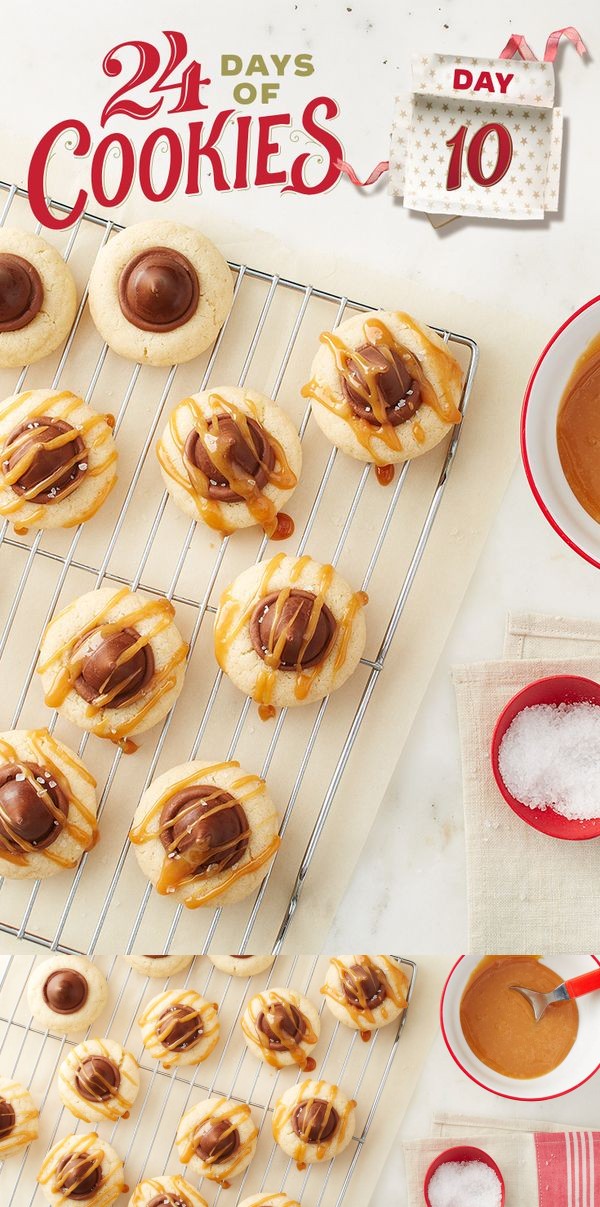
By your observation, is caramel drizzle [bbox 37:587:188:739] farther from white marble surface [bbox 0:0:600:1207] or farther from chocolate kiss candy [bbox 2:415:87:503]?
white marble surface [bbox 0:0:600:1207]

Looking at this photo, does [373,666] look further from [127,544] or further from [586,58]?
[586,58]

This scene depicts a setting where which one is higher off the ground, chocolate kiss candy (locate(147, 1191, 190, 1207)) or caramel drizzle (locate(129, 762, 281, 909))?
caramel drizzle (locate(129, 762, 281, 909))

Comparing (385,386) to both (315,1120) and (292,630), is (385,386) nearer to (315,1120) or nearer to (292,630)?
(292,630)

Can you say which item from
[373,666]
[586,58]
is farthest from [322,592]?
[586,58]

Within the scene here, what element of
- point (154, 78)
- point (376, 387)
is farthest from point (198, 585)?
point (154, 78)

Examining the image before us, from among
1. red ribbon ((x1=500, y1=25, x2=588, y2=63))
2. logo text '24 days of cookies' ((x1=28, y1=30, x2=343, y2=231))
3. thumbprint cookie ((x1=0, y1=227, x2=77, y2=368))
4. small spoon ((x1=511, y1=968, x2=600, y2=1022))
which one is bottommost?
small spoon ((x1=511, y1=968, x2=600, y2=1022))

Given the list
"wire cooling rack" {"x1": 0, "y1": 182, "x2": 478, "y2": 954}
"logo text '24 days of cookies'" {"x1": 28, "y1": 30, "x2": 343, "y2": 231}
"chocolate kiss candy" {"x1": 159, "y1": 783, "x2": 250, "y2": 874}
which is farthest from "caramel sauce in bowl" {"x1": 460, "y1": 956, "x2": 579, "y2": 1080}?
"logo text '24 days of cookies'" {"x1": 28, "y1": 30, "x2": 343, "y2": 231}
